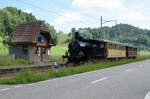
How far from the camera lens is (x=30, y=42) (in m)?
29.2

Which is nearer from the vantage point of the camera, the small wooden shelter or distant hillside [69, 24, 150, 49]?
the small wooden shelter

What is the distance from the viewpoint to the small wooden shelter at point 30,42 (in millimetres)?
29953

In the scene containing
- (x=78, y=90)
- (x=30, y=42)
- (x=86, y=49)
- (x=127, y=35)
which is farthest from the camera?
(x=127, y=35)

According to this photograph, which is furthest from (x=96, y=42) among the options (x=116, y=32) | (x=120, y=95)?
(x=116, y=32)

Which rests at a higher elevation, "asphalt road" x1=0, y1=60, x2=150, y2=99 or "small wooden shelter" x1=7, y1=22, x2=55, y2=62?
"small wooden shelter" x1=7, y1=22, x2=55, y2=62

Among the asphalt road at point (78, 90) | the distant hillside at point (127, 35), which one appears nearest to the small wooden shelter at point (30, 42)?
the asphalt road at point (78, 90)

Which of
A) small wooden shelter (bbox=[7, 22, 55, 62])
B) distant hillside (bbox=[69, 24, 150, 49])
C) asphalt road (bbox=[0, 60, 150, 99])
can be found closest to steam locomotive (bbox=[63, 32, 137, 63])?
small wooden shelter (bbox=[7, 22, 55, 62])

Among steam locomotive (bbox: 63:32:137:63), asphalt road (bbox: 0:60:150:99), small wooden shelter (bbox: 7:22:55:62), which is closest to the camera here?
asphalt road (bbox: 0:60:150:99)

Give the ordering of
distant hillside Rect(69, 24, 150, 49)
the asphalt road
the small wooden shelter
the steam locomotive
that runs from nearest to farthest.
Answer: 1. the asphalt road
2. the steam locomotive
3. the small wooden shelter
4. distant hillside Rect(69, 24, 150, 49)

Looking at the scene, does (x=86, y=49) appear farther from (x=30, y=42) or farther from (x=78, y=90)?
(x=78, y=90)

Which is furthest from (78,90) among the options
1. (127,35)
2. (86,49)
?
(127,35)

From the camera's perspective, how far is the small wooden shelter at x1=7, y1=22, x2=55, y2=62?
30.0 meters

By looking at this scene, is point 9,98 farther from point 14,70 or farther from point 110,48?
point 110,48

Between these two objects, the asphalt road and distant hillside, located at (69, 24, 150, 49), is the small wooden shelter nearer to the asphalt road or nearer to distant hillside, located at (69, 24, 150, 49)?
the asphalt road
